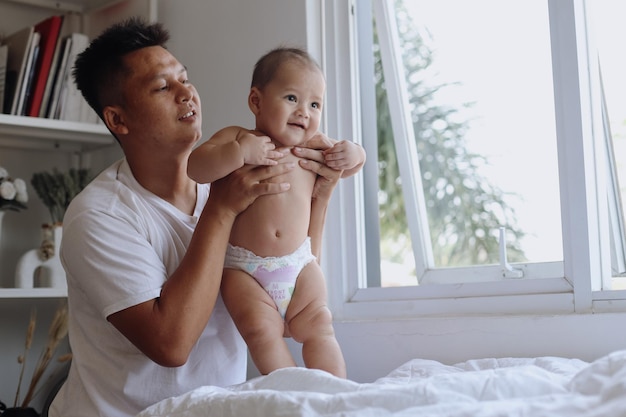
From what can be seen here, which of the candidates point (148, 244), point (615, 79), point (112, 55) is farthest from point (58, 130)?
point (615, 79)

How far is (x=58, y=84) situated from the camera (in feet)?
8.57

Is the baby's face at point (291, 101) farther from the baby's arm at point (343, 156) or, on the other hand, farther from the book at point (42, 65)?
the book at point (42, 65)

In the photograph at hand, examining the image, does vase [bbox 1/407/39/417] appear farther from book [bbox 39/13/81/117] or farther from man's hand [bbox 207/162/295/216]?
man's hand [bbox 207/162/295/216]

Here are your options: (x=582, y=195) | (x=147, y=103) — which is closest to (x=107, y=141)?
(x=147, y=103)

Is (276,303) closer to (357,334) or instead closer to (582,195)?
(357,334)

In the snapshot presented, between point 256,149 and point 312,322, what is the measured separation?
358mm

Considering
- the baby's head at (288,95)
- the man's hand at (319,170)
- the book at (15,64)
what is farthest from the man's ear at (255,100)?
the book at (15,64)

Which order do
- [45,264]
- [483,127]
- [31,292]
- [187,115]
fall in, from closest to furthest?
1. [187,115]
2. [483,127]
3. [31,292]
4. [45,264]

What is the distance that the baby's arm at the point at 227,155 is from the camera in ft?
5.20

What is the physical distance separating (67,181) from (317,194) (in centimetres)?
116

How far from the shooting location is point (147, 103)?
186 centimetres

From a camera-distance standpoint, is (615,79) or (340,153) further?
(615,79)

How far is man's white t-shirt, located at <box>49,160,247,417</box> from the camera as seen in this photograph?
1640mm

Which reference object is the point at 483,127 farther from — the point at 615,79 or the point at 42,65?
the point at 42,65
